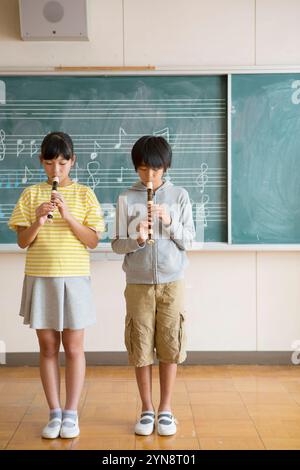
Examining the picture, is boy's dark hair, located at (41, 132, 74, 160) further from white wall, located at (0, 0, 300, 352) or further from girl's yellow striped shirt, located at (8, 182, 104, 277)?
white wall, located at (0, 0, 300, 352)

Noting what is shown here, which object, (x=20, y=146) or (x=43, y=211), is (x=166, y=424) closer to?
(x=43, y=211)

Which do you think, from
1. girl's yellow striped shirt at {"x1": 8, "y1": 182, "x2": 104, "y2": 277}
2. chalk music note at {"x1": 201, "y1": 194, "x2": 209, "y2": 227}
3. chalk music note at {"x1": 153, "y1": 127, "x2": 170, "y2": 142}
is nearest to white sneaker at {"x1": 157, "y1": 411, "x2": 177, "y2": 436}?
girl's yellow striped shirt at {"x1": 8, "y1": 182, "x2": 104, "y2": 277}

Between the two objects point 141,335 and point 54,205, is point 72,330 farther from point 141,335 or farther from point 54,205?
point 54,205

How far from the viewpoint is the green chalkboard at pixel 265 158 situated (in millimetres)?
3266

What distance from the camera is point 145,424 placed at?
229 cm

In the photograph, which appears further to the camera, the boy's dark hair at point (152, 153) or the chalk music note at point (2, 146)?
the chalk music note at point (2, 146)

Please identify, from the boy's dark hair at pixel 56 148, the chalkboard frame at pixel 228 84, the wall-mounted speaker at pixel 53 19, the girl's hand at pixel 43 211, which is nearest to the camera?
the girl's hand at pixel 43 211

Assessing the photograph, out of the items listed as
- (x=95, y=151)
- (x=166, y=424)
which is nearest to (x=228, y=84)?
(x=95, y=151)

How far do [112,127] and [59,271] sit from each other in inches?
51.2

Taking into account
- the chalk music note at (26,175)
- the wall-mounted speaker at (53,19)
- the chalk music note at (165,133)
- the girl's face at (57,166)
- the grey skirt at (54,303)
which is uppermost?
the wall-mounted speaker at (53,19)

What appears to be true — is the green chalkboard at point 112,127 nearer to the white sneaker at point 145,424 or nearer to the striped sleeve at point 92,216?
the striped sleeve at point 92,216

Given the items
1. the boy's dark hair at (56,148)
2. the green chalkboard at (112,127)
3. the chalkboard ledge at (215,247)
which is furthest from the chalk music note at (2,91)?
the boy's dark hair at (56,148)

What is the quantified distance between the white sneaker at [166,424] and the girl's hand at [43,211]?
90cm
